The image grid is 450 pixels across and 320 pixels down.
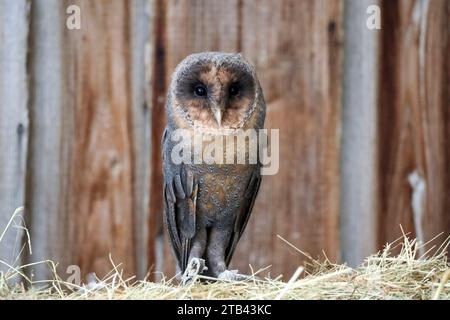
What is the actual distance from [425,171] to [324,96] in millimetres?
522

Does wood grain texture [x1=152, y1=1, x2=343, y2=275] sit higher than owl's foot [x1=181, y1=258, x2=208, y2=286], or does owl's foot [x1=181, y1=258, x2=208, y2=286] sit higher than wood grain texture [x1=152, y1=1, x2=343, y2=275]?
wood grain texture [x1=152, y1=1, x2=343, y2=275]

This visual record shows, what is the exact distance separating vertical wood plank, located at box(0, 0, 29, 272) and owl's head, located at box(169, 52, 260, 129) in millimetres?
638

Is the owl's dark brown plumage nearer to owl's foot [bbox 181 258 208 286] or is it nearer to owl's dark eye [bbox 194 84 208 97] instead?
owl's dark eye [bbox 194 84 208 97]

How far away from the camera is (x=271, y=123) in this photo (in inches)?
128

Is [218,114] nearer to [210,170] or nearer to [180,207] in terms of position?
[210,170]

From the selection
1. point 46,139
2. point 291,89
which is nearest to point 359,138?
point 291,89

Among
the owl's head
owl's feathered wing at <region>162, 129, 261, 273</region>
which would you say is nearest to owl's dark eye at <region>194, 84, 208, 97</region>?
the owl's head

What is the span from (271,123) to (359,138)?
0.37 metres

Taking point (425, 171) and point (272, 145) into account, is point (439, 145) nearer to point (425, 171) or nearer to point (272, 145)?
point (425, 171)

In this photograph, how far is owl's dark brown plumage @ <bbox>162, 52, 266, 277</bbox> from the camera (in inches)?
110
